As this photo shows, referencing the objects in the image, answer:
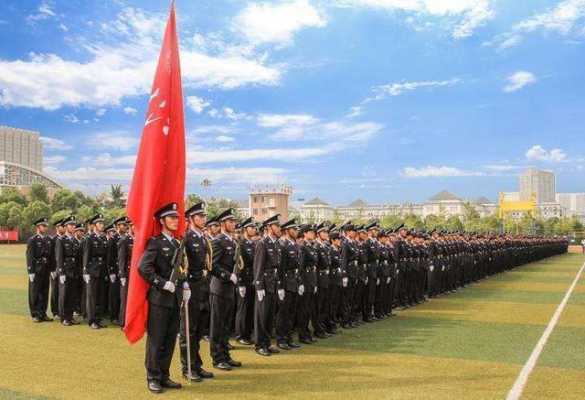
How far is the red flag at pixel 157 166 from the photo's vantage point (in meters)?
6.36

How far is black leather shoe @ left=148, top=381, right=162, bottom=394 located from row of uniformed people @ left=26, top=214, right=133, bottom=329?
4.73 metres

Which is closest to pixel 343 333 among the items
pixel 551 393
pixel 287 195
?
pixel 551 393

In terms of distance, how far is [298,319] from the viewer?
29.7 feet

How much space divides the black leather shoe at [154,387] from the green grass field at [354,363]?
119 mm

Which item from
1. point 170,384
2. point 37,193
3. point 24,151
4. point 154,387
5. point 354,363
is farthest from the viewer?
point 24,151

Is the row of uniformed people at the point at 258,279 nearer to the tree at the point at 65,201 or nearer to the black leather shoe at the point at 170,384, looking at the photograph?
the black leather shoe at the point at 170,384

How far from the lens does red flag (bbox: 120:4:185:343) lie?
6.36 m

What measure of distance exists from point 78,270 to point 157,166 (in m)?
5.60

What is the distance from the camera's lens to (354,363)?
24.7ft

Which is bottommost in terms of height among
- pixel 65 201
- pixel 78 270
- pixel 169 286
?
pixel 78 270

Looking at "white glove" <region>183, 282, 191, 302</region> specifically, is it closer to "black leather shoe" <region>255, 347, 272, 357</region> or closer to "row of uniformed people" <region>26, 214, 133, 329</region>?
"black leather shoe" <region>255, 347, 272, 357</region>

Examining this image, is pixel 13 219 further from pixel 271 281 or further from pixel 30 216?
pixel 271 281

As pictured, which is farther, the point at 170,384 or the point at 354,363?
the point at 354,363

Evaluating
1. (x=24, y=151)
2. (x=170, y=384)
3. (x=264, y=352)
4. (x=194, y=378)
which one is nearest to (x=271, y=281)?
(x=264, y=352)
